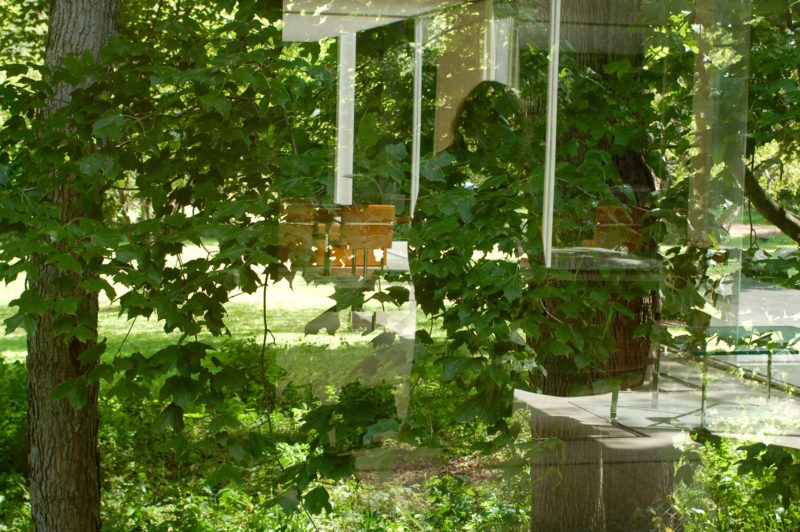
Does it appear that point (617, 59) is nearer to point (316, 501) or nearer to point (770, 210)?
point (770, 210)

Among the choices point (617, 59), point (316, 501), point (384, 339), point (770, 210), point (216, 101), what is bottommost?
point (316, 501)

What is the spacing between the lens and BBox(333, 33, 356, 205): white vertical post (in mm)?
2434

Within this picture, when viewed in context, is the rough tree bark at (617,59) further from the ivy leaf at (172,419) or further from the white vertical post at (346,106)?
the ivy leaf at (172,419)

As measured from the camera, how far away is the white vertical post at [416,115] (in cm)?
241

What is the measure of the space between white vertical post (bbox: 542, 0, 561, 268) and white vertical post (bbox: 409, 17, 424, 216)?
1.17ft

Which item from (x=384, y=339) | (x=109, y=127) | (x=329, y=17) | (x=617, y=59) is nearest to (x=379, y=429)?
(x=384, y=339)

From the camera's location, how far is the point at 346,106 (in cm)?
249

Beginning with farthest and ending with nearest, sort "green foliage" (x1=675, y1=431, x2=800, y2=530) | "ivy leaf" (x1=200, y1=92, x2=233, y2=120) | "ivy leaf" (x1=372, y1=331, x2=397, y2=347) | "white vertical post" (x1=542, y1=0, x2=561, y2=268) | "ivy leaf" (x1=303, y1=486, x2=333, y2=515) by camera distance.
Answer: "green foliage" (x1=675, y1=431, x2=800, y2=530)
"ivy leaf" (x1=372, y1=331, x2=397, y2=347)
"white vertical post" (x1=542, y1=0, x2=561, y2=268)
"ivy leaf" (x1=303, y1=486, x2=333, y2=515)
"ivy leaf" (x1=200, y1=92, x2=233, y2=120)

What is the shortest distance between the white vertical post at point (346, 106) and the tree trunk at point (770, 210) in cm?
128

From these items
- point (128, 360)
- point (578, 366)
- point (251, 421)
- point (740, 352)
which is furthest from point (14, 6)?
point (740, 352)

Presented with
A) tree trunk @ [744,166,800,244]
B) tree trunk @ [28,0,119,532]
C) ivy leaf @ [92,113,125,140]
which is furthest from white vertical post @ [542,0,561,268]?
tree trunk @ [28,0,119,532]

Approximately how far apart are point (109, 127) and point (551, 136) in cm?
121

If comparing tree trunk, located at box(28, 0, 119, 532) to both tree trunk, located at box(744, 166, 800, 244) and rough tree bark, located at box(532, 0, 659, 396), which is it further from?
tree trunk, located at box(744, 166, 800, 244)

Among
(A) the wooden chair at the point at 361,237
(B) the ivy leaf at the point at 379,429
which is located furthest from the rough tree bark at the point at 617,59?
(A) the wooden chair at the point at 361,237
